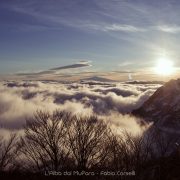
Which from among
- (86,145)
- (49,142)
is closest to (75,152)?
(86,145)

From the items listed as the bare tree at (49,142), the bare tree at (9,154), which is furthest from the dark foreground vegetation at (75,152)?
the bare tree at (9,154)

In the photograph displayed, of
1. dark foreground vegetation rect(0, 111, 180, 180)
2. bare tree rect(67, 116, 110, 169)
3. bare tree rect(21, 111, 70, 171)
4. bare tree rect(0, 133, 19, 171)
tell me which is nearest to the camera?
dark foreground vegetation rect(0, 111, 180, 180)

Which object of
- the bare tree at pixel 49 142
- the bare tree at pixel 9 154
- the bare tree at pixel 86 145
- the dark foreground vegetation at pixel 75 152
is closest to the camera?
the dark foreground vegetation at pixel 75 152

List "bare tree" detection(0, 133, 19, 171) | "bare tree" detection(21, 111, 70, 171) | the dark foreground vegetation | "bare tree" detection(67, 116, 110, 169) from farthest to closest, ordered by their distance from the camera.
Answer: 1. "bare tree" detection(0, 133, 19, 171)
2. "bare tree" detection(67, 116, 110, 169)
3. "bare tree" detection(21, 111, 70, 171)
4. the dark foreground vegetation

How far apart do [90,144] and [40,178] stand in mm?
8715

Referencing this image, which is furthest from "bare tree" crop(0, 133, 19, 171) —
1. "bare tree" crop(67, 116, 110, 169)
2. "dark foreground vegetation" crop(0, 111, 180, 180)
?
"bare tree" crop(67, 116, 110, 169)

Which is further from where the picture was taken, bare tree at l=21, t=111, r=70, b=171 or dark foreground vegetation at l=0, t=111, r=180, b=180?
bare tree at l=21, t=111, r=70, b=171

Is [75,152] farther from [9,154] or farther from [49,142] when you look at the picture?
[9,154]

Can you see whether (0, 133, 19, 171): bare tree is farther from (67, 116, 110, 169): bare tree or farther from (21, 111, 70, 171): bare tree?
(67, 116, 110, 169): bare tree

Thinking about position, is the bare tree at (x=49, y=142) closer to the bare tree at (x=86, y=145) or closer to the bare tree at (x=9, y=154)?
the bare tree at (x=86, y=145)

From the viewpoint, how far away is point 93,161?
38.7 meters

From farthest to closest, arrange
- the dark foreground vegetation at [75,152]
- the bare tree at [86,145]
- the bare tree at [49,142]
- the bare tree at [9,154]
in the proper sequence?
the bare tree at [9,154] < the bare tree at [86,145] < the bare tree at [49,142] < the dark foreground vegetation at [75,152]

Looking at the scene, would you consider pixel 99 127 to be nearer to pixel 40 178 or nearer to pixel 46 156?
pixel 46 156

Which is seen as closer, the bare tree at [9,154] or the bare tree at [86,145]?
the bare tree at [86,145]
